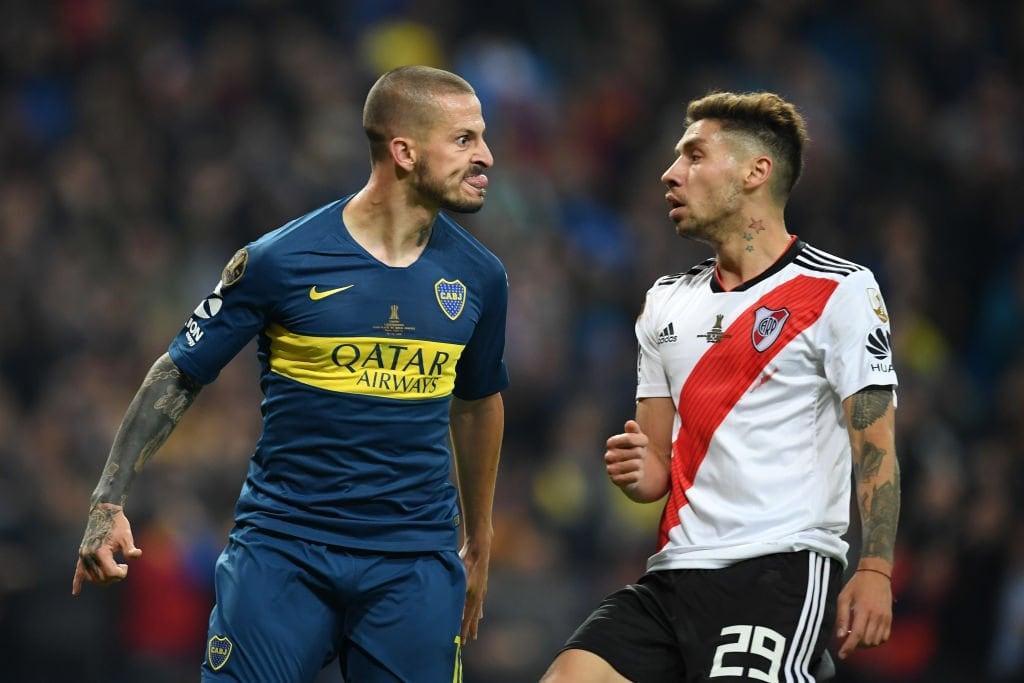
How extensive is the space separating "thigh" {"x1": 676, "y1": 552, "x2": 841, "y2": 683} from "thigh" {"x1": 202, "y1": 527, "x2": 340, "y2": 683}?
105 centimetres

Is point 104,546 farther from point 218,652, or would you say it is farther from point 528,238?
point 528,238

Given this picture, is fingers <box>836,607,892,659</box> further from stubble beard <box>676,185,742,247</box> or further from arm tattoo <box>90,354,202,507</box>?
arm tattoo <box>90,354,202,507</box>

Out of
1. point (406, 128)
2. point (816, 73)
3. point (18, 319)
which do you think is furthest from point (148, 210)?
point (406, 128)

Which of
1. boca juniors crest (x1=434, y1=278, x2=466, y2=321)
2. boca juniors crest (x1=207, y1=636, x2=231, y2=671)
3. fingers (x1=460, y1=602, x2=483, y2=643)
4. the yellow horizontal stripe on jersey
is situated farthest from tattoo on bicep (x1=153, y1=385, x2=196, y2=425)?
fingers (x1=460, y1=602, x2=483, y2=643)

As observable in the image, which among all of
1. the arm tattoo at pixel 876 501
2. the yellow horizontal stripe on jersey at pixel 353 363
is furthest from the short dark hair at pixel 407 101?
the arm tattoo at pixel 876 501

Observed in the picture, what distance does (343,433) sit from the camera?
4242 mm

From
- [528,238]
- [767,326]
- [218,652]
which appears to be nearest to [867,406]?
[767,326]

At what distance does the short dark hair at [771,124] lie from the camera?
4.64m

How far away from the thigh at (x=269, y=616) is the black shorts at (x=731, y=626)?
751 millimetres

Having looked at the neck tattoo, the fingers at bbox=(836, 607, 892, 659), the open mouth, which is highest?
the open mouth

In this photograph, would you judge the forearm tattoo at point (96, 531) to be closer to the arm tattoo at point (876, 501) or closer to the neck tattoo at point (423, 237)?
the neck tattoo at point (423, 237)

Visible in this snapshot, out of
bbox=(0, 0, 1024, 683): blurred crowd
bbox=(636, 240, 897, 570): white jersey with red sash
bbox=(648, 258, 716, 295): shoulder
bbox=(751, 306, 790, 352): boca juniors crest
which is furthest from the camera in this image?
bbox=(0, 0, 1024, 683): blurred crowd

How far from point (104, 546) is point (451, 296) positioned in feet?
3.95

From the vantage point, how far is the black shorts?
423 centimetres
